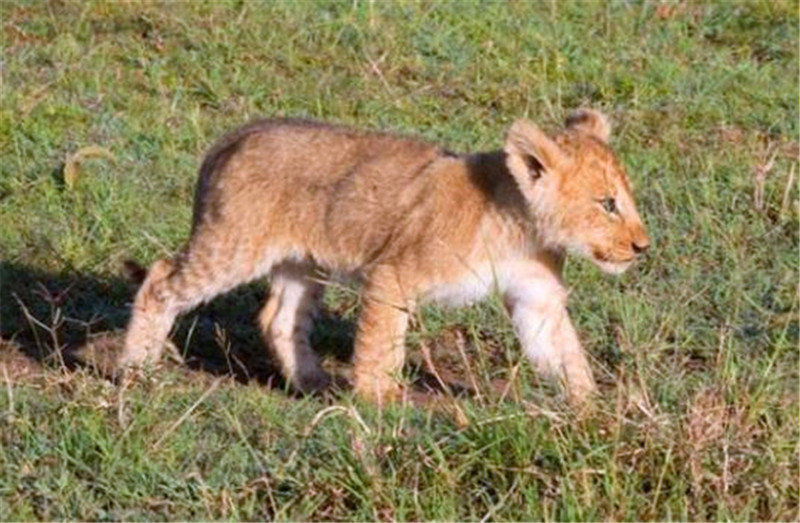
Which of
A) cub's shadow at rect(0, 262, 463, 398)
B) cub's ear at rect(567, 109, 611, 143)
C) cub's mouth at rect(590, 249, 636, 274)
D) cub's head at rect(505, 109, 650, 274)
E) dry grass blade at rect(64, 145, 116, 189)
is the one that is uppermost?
cub's ear at rect(567, 109, 611, 143)

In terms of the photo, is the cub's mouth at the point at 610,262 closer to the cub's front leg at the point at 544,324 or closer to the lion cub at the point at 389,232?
the lion cub at the point at 389,232

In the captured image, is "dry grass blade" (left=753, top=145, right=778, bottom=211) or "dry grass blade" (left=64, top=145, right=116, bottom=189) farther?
"dry grass blade" (left=64, top=145, right=116, bottom=189)

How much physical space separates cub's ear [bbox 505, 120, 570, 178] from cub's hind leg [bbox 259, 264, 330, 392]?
118 centimetres

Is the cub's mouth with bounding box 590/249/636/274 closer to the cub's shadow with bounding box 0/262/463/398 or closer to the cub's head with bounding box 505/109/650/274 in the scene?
the cub's head with bounding box 505/109/650/274

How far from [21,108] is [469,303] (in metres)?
3.93

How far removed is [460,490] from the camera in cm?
683

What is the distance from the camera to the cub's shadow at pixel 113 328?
9398 mm

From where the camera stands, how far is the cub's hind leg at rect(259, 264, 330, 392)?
938 centimetres

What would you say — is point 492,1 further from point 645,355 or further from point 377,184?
point 645,355

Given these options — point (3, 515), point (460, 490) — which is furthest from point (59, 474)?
point (460, 490)

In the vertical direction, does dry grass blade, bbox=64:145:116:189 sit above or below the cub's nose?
below

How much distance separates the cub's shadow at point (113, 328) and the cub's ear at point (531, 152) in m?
0.95

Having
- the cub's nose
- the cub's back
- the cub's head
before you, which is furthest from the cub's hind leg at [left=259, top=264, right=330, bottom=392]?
the cub's nose

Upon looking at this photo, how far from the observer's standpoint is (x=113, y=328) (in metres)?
9.79
